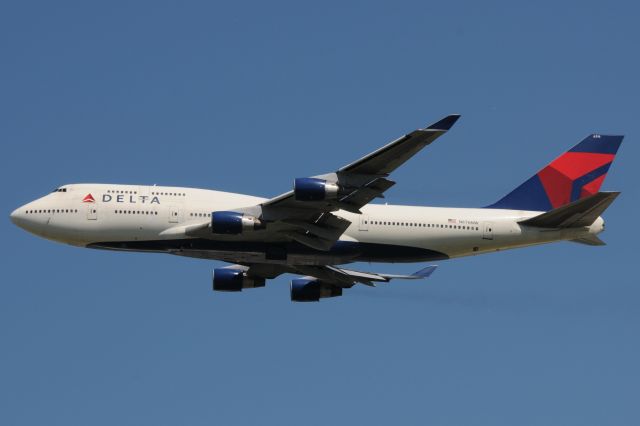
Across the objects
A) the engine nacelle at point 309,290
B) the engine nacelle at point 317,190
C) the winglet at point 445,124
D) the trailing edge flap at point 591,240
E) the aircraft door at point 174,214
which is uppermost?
the winglet at point 445,124

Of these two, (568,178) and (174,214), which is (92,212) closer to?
(174,214)

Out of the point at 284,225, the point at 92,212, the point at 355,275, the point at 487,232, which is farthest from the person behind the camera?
the point at 355,275

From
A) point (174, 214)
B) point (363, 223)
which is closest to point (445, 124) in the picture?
point (363, 223)

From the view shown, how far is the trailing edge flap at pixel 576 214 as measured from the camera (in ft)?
160

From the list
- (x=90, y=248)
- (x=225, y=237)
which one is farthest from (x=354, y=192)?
(x=90, y=248)

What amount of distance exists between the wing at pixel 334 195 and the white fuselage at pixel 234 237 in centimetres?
106

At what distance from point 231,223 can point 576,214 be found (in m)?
14.7

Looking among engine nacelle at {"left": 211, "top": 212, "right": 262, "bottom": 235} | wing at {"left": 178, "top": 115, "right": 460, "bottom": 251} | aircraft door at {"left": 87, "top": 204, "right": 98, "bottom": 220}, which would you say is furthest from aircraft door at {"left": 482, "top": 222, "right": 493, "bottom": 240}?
aircraft door at {"left": 87, "top": 204, "right": 98, "bottom": 220}

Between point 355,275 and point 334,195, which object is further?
point 355,275

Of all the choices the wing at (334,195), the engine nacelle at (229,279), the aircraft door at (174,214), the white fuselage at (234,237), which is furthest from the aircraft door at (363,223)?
the aircraft door at (174,214)

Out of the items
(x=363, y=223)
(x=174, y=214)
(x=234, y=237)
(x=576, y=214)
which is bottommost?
(x=234, y=237)

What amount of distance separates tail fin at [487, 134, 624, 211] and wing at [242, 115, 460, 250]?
9.01m

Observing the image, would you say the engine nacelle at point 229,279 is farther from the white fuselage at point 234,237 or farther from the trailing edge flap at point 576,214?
the trailing edge flap at point 576,214

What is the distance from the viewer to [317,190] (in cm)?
4619
